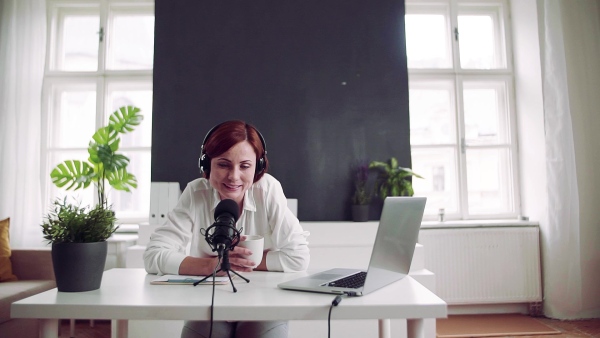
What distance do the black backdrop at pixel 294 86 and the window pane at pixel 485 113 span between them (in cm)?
96

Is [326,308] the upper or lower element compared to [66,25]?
lower

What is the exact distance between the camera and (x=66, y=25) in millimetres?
3971

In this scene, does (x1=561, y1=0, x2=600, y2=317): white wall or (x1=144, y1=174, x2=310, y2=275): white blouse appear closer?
(x1=144, y1=174, x2=310, y2=275): white blouse

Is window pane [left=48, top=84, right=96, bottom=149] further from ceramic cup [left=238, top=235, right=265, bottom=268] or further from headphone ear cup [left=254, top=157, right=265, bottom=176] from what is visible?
ceramic cup [left=238, top=235, right=265, bottom=268]

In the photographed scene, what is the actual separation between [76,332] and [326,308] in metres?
2.89

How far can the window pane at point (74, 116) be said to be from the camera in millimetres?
3869

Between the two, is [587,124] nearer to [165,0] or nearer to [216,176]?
[216,176]

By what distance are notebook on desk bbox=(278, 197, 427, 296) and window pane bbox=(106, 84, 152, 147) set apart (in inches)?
123

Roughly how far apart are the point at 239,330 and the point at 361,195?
2.02 meters

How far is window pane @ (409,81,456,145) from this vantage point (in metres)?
3.96

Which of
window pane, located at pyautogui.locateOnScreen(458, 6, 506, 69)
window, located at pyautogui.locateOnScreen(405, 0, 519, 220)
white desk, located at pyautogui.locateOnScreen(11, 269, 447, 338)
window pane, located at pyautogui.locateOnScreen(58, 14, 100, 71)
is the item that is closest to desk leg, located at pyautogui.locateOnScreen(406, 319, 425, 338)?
white desk, located at pyautogui.locateOnScreen(11, 269, 447, 338)

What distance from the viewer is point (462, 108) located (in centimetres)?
390

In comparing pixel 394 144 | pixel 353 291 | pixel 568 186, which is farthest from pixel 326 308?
pixel 568 186

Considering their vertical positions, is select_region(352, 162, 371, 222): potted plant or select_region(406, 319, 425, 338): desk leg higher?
select_region(352, 162, 371, 222): potted plant
